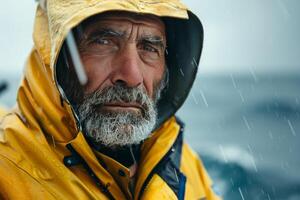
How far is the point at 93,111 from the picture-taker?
8.94 ft

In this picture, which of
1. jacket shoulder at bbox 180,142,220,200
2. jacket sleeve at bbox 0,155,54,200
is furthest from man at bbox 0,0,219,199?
jacket shoulder at bbox 180,142,220,200

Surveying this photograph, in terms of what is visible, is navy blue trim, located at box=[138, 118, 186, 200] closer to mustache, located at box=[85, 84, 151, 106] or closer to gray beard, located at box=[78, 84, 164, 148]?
gray beard, located at box=[78, 84, 164, 148]

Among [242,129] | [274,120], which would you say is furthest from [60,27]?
[274,120]

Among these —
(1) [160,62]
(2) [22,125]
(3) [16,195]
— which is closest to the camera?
(3) [16,195]

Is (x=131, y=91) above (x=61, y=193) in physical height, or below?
above

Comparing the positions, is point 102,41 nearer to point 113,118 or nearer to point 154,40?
point 154,40

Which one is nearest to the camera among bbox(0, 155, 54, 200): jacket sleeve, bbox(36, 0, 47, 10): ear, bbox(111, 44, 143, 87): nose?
bbox(0, 155, 54, 200): jacket sleeve

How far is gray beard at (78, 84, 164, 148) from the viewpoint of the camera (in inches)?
105

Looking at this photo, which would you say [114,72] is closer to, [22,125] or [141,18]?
[141,18]

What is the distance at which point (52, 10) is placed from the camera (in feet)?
8.65

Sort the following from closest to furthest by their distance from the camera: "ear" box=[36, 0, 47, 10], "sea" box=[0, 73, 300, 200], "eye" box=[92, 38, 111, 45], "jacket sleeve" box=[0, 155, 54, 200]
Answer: "jacket sleeve" box=[0, 155, 54, 200] → "eye" box=[92, 38, 111, 45] → "ear" box=[36, 0, 47, 10] → "sea" box=[0, 73, 300, 200]

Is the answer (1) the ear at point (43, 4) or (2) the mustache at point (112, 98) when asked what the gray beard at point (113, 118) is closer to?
(2) the mustache at point (112, 98)

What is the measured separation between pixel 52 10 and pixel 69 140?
0.75 m

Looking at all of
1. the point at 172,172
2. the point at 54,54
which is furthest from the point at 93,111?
the point at 172,172
